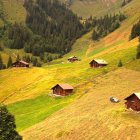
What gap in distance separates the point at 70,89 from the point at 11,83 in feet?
137

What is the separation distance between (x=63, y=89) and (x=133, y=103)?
45.4 metres

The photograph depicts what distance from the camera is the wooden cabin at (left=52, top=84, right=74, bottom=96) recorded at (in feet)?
400

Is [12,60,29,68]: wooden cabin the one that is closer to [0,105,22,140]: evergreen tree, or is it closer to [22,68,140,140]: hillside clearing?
[22,68,140,140]: hillside clearing

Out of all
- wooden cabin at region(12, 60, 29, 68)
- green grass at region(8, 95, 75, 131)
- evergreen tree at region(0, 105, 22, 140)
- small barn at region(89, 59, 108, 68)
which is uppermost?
evergreen tree at region(0, 105, 22, 140)

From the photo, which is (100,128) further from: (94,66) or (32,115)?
(94,66)

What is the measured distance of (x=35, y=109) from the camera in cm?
11325

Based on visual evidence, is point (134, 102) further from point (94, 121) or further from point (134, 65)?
point (134, 65)

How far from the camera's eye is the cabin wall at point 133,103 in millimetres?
79194

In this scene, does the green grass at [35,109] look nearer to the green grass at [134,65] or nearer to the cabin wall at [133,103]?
the cabin wall at [133,103]

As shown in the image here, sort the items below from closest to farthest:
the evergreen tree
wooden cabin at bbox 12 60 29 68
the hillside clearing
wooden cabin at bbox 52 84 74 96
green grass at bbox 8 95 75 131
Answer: the evergreen tree < the hillside clearing < green grass at bbox 8 95 75 131 < wooden cabin at bbox 52 84 74 96 < wooden cabin at bbox 12 60 29 68

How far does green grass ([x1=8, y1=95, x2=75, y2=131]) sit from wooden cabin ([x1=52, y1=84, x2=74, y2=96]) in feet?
11.7

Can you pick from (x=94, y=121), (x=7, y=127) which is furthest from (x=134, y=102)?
(x=7, y=127)

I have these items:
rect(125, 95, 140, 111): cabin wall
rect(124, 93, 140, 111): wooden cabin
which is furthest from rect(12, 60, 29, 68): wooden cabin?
rect(125, 95, 140, 111): cabin wall

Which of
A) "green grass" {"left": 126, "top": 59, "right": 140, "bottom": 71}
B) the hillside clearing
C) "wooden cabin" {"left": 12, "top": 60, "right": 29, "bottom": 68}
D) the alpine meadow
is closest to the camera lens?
the hillside clearing
